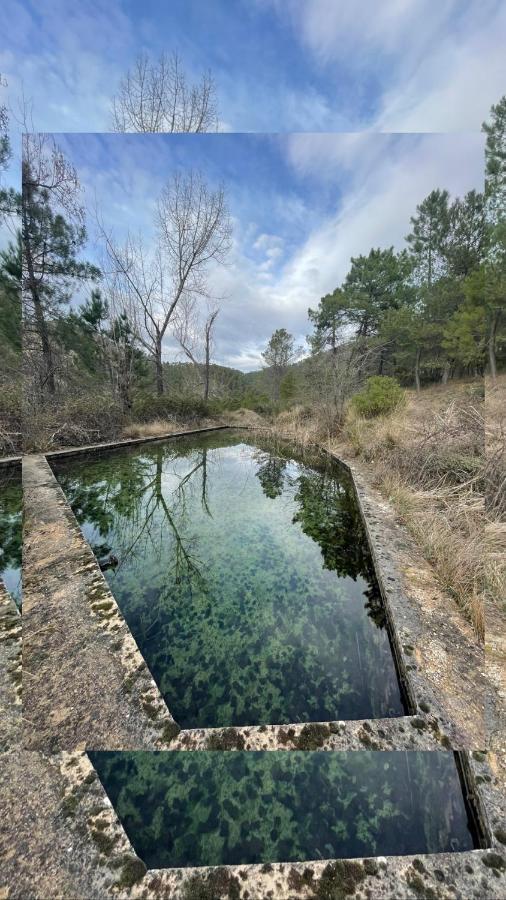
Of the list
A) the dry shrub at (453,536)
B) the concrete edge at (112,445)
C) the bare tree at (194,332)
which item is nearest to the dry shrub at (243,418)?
the concrete edge at (112,445)

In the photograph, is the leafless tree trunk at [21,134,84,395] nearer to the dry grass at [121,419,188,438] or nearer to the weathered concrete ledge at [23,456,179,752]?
the weathered concrete ledge at [23,456,179,752]

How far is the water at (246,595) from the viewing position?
1327 mm

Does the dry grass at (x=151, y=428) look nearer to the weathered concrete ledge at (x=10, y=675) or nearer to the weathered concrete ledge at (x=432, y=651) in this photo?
the weathered concrete ledge at (x=10, y=675)

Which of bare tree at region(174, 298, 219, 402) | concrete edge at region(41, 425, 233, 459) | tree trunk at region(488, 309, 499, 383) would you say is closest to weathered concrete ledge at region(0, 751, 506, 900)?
tree trunk at region(488, 309, 499, 383)

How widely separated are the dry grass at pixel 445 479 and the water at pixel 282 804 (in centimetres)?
53

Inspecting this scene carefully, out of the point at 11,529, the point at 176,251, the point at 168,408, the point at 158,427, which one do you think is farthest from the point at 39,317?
the point at 168,408

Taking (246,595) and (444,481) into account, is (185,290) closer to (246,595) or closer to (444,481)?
(246,595)

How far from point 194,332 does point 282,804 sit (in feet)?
9.88

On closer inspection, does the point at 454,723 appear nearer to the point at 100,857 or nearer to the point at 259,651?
the point at 259,651

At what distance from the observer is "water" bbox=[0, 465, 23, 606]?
6.61 ft

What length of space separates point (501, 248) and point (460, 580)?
156cm

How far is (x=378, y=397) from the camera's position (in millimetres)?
5043

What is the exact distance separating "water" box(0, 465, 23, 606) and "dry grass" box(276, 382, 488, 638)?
2.29 m

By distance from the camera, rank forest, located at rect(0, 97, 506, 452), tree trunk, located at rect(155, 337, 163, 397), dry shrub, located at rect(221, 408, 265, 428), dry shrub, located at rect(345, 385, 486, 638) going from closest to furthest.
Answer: forest, located at rect(0, 97, 506, 452), dry shrub, located at rect(345, 385, 486, 638), tree trunk, located at rect(155, 337, 163, 397), dry shrub, located at rect(221, 408, 265, 428)
